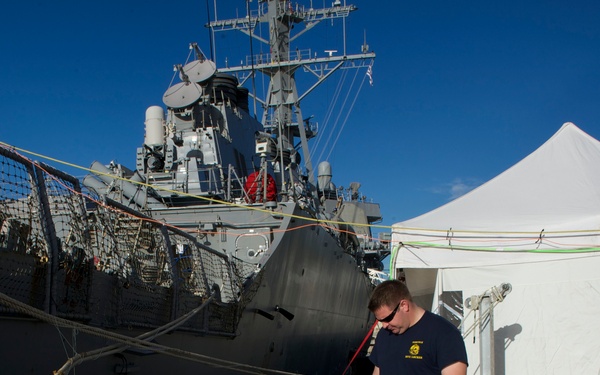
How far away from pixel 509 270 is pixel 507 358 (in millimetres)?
872

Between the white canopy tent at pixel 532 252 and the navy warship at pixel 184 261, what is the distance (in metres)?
2.14

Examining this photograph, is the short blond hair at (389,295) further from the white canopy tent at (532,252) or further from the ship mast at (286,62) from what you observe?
the ship mast at (286,62)

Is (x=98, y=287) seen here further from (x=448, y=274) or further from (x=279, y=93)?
(x=279, y=93)

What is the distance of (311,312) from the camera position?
1082cm

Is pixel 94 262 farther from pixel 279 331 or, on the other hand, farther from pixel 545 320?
pixel 279 331

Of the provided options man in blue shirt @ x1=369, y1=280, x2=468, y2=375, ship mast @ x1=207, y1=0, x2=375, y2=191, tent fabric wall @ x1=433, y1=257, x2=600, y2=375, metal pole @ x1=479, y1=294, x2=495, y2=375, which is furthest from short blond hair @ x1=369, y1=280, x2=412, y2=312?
ship mast @ x1=207, y1=0, x2=375, y2=191

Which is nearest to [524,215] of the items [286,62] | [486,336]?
[486,336]

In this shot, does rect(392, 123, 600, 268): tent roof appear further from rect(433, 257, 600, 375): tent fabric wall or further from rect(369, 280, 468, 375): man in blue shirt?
rect(369, 280, 468, 375): man in blue shirt

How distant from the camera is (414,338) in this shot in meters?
2.78

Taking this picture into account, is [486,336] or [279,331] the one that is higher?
[486,336]

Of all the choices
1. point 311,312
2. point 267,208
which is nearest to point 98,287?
point 267,208

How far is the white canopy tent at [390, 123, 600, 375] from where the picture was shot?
556cm

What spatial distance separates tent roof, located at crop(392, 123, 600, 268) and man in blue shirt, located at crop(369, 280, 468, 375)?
3429mm

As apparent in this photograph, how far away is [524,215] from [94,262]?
4.31 m
